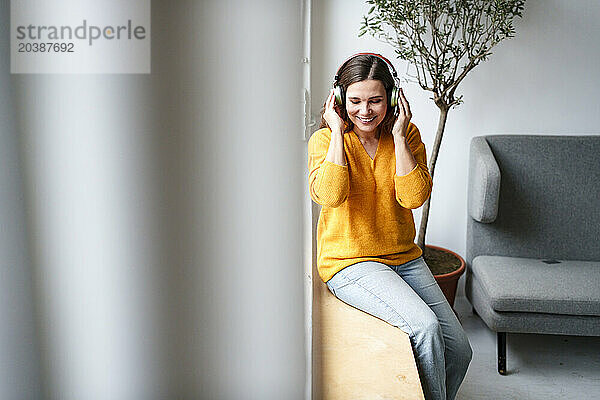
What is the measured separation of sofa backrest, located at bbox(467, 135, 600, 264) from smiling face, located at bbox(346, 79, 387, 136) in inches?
39.1

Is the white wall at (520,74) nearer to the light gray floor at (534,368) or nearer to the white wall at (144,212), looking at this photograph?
the light gray floor at (534,368)

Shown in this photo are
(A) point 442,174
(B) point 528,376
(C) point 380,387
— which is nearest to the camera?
(C) point 380,387

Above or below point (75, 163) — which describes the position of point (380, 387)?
below

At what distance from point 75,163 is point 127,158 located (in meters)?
0.02

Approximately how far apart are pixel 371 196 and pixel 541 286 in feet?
2.71

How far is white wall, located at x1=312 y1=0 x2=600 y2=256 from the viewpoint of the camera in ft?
8.81

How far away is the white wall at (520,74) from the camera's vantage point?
2686 millimetres

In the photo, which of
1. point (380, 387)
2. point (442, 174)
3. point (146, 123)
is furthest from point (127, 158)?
point (442, 174)

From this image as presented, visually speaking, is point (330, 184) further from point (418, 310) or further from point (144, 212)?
point (144, 212)

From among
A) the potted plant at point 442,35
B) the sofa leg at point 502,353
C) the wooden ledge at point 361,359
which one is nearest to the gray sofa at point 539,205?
the potted plant at point 442,35

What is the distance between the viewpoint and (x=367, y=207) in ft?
5.91

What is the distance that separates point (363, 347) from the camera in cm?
146

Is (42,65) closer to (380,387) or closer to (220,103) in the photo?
(220,103)

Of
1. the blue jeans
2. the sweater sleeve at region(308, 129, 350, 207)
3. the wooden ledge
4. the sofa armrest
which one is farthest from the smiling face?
the sofa armrest
